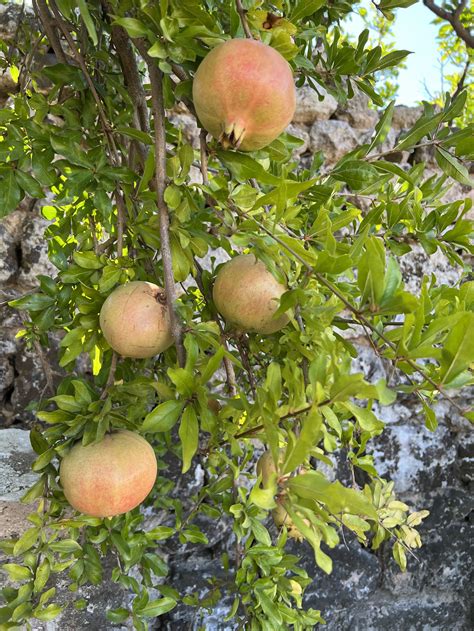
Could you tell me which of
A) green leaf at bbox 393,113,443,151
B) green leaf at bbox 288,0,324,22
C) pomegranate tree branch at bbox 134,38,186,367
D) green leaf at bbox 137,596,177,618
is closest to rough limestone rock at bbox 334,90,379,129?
green leaf at bbox 393,113,443,151

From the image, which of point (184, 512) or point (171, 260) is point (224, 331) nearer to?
point (171, 260)

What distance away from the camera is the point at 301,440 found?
40cm

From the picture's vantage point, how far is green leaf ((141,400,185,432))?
541mm

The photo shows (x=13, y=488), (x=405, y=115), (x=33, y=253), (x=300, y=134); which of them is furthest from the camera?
(x=405, y=115)

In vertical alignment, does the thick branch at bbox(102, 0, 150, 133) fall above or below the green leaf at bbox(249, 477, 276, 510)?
above

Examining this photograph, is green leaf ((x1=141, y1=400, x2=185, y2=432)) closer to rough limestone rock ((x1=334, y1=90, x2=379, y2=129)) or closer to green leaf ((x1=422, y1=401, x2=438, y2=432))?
green leaf ((x1=422, y1=401, x2=438, y2=432))

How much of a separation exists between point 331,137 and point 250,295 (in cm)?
117

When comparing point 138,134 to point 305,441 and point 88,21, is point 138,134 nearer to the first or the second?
point 88,21

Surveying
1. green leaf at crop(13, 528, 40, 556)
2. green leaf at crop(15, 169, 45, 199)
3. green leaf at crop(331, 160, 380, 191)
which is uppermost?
green leaf at crop(331, 160, 380, 191)

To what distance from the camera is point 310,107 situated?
Answer: 1.59m

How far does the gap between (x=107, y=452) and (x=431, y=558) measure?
4.26 ft

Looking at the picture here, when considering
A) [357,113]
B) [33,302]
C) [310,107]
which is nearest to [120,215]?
[33,302]

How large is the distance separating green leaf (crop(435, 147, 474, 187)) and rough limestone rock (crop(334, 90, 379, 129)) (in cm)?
100

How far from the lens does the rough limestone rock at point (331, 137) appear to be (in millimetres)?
1606
